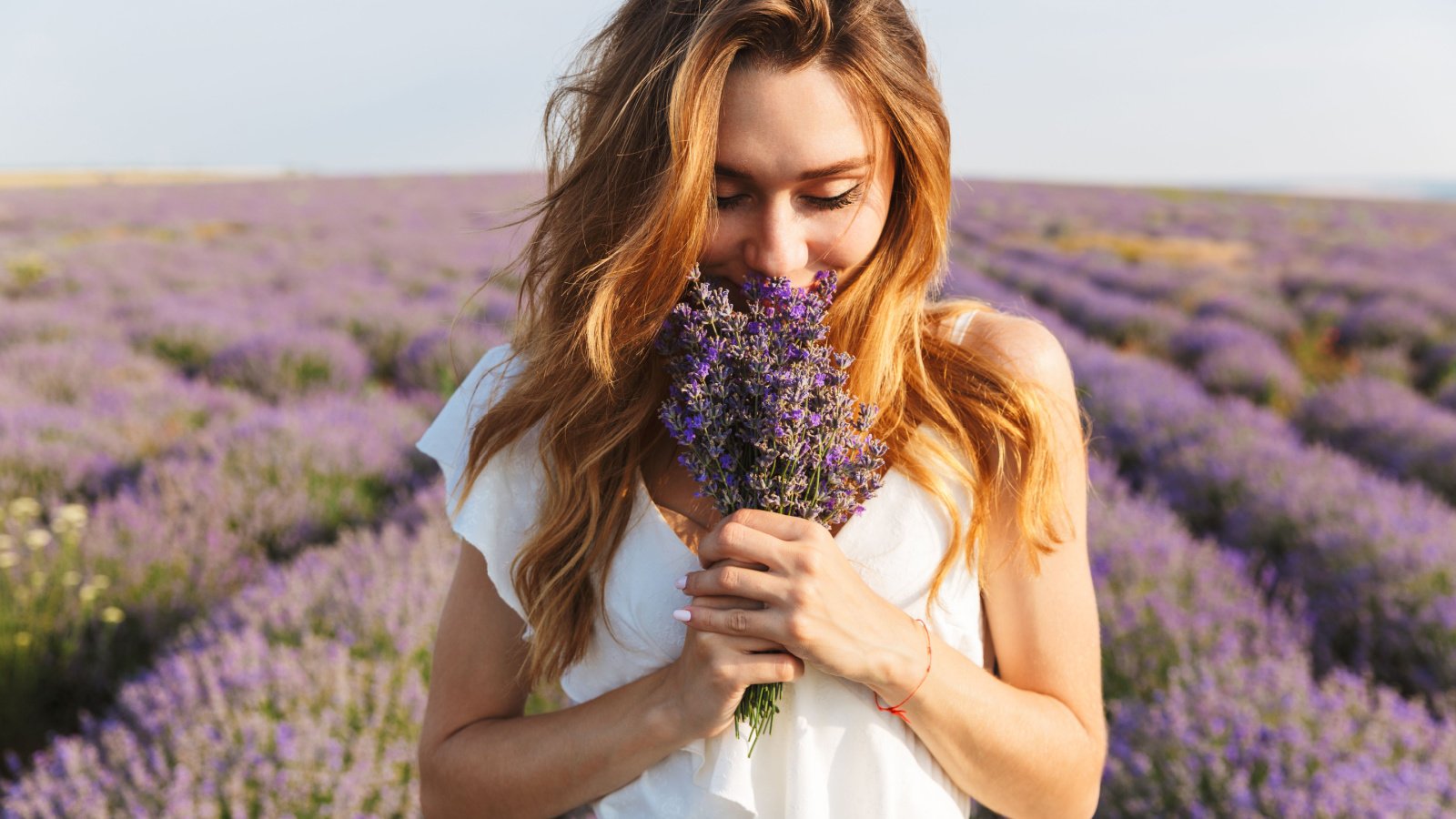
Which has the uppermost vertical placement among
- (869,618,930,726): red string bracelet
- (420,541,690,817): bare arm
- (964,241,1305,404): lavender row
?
(869,618,930,726): red string bracelet

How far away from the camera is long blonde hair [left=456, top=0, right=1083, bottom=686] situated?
3.97ft

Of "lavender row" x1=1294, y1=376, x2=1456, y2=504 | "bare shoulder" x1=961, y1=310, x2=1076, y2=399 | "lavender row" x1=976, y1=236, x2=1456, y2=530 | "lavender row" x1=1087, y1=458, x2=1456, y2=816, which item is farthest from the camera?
"lavender row" x1=976, y1=236, x2=1456, y2=530

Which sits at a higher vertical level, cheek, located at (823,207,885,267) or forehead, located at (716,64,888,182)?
forehead, located at (716,64,888,182)

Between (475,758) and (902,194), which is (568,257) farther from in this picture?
(475,758)

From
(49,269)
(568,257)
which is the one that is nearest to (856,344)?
(568,257)

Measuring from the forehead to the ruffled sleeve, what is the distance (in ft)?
1.88

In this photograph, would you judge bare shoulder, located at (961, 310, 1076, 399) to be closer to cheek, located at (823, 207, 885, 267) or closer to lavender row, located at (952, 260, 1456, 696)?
cheek, located at (823, 207, 885, 267)

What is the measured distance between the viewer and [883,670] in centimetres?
111

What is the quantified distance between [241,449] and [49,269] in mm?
9387

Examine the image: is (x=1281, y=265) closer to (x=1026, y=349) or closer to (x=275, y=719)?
(x=1026, y=349)

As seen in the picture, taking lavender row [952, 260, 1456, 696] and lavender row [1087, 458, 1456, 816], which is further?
lavender row [952, 260, 1456, 696]

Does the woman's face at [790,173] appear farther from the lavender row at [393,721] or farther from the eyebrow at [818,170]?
the lavender row at [393,721]

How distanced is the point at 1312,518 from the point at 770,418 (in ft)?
13.6

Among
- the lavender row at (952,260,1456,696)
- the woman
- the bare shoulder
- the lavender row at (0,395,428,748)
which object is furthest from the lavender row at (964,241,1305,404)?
the woman
